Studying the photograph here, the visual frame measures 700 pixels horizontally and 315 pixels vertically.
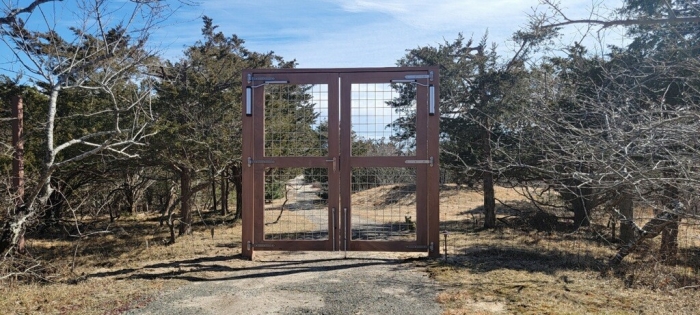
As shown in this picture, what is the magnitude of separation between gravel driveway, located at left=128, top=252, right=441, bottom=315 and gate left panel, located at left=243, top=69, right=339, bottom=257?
0.51 metres

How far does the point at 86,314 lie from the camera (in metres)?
4.71

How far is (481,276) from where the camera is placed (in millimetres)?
6312

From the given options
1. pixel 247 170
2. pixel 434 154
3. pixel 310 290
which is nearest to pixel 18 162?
pixel 247 170

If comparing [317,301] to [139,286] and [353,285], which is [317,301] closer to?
[353,285]

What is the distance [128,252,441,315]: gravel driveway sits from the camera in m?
4.97

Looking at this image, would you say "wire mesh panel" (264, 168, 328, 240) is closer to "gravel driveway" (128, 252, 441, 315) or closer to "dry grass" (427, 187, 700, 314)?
"gravel driveway" (128, 252, 441, 315)

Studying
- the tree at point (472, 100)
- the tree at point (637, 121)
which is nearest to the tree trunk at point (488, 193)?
the tree at point (472, 100)

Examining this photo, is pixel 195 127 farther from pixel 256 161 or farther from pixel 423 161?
pixel 423 161

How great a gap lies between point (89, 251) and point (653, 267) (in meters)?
10.2

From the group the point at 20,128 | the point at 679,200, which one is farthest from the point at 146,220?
the point at 679,200

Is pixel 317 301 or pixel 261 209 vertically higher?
pixel 261 209

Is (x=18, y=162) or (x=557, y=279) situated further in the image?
(x=18, y=162)

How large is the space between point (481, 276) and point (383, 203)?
79.6 inches

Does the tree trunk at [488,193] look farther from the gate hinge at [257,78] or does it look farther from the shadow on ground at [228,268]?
the gate hinge at [257,78]
